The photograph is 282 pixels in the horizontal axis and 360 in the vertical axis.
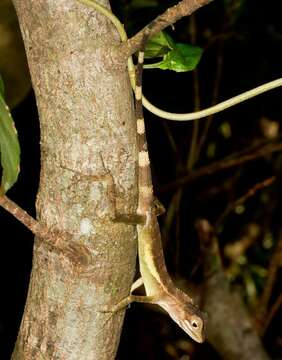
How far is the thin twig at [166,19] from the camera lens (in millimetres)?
923

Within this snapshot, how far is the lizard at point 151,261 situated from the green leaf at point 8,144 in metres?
0.25

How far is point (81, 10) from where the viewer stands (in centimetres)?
92

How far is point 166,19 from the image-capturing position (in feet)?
3.07

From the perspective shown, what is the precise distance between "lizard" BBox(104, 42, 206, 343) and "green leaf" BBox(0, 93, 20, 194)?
25 cm

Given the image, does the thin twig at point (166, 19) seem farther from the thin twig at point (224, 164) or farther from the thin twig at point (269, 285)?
the thin twig at point (269, 285)

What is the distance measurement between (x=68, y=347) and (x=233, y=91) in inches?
91.0

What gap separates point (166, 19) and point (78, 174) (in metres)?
0.27

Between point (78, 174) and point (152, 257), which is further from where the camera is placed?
point (152, 257)

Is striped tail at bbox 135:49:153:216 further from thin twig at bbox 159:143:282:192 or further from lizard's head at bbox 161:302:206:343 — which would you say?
thin twig at bbox 159:143:282:192

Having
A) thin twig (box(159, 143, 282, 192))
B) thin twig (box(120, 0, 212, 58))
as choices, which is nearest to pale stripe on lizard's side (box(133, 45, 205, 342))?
thin twig (box(120, 0, 212, 58))

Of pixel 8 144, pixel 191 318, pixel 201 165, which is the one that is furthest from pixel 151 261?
pixel 201 165

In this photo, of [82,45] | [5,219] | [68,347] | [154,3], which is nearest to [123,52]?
[82,45]

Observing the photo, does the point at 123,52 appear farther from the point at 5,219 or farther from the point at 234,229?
the point at 234,229

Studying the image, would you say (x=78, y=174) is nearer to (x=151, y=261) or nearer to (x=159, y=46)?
(x=159, y=46)
